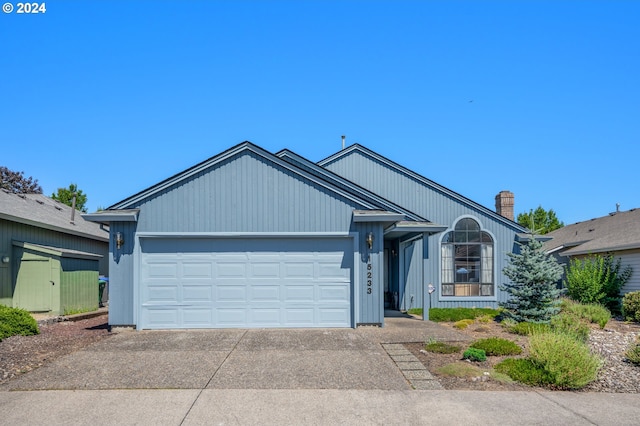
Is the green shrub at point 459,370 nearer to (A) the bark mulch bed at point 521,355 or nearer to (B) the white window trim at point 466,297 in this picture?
(A) the bark mulch bed at point 521,355

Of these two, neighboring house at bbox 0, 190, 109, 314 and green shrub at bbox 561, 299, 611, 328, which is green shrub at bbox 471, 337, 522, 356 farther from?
neighboring house at bbox 0, 190, 109, 314

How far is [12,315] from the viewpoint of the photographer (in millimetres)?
11773

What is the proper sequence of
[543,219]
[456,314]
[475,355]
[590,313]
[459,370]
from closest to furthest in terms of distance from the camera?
1. [459,370]
2. [475,355]
3. [590,313]
4. [456,314]
5. [543,219]

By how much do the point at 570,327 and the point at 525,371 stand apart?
13.3ft

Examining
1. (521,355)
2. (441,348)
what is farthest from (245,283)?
(521,355)

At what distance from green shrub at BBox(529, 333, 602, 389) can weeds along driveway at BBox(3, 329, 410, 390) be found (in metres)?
2.35

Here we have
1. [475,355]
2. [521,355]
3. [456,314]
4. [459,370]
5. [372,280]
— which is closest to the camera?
[459,370]

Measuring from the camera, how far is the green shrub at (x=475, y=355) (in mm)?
9141

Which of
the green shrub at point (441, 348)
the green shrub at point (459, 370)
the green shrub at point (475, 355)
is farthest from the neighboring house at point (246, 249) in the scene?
the green shrub at point (459, 370)

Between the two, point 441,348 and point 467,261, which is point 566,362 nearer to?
point 441,348

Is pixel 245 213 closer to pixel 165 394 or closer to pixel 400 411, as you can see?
pixel 165 394

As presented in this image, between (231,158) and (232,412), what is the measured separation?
7.70 metres

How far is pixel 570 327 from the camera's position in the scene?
1148 cm

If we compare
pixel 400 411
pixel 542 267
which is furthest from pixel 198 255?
pixel 542 267
